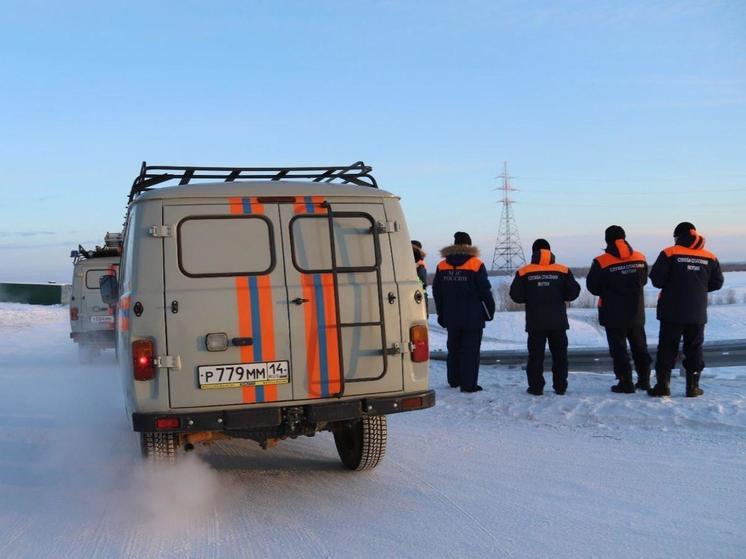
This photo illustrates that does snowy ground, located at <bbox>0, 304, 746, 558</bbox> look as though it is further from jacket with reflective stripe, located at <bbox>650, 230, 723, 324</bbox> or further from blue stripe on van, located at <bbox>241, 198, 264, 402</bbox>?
jacket with reflective stripe, located at <bbox>650, 230, 723, 324</bbox>

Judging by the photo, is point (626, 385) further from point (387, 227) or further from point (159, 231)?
point (159, 231)

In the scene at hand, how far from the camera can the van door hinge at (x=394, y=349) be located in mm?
5660

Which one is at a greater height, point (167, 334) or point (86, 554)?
point (167, 334)

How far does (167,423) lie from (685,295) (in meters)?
5.96

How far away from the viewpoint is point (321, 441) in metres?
7.77

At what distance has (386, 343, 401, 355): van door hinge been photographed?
5.66 m

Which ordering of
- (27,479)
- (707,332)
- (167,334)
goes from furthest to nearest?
(707,332), (27,479), (167,334)

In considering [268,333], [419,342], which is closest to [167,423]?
[268,333]

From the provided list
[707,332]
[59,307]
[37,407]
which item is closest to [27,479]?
[37,407]

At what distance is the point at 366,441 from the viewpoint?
618 centimetres

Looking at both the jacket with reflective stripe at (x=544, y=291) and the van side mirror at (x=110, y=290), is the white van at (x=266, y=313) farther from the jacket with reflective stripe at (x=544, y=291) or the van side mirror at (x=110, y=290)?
the jacket with reflective stripe at (x=544, y=291)

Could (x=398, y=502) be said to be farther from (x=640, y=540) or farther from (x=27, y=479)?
(x=27, y=479)

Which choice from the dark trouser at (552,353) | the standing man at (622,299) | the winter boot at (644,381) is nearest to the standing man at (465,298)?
the dark trouser at (552,353)

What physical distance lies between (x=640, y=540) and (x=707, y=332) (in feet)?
57.6
